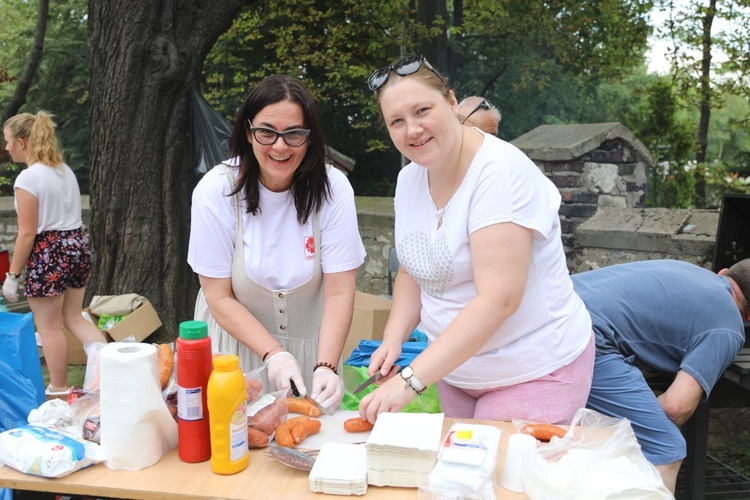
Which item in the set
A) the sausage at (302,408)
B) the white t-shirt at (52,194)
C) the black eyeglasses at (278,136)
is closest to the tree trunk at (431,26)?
the white t-shirt at (52,194)

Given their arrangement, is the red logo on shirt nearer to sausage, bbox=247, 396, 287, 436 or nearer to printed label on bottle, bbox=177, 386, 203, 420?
sausage, bbox=247, 396, 287, 436

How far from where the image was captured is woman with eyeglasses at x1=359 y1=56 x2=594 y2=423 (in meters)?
1.72

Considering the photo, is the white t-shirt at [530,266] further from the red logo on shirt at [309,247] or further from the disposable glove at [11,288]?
the disposable glove at [11,288]

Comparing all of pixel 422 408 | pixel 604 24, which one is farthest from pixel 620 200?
pixel 604 24

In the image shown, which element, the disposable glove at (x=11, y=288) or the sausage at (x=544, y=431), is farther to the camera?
the disposable glove at (x=11, y=288)

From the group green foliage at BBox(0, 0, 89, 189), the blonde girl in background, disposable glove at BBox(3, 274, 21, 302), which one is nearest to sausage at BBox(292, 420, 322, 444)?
the blonde girl in background

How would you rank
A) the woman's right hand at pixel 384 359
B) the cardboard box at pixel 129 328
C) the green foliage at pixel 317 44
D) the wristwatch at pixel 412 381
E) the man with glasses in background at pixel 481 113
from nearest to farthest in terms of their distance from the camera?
the wristwatch at pixel 412 381, the woman's right hand at pixel 384 359, the man with glasses in background at pixel 481 113, the cardboard box at pixel 129 328, the green foliage at pixel 317 44

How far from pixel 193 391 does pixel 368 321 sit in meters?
3.06

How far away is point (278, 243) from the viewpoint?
2.29m

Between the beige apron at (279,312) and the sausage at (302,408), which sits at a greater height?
the beige apron at (279,312)

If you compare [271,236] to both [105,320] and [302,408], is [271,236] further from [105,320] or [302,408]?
[105,320]

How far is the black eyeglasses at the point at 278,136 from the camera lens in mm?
Answer: 2104

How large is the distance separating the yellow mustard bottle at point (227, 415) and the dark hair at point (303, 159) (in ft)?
2.54

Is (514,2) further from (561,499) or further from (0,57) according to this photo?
(0,57)
